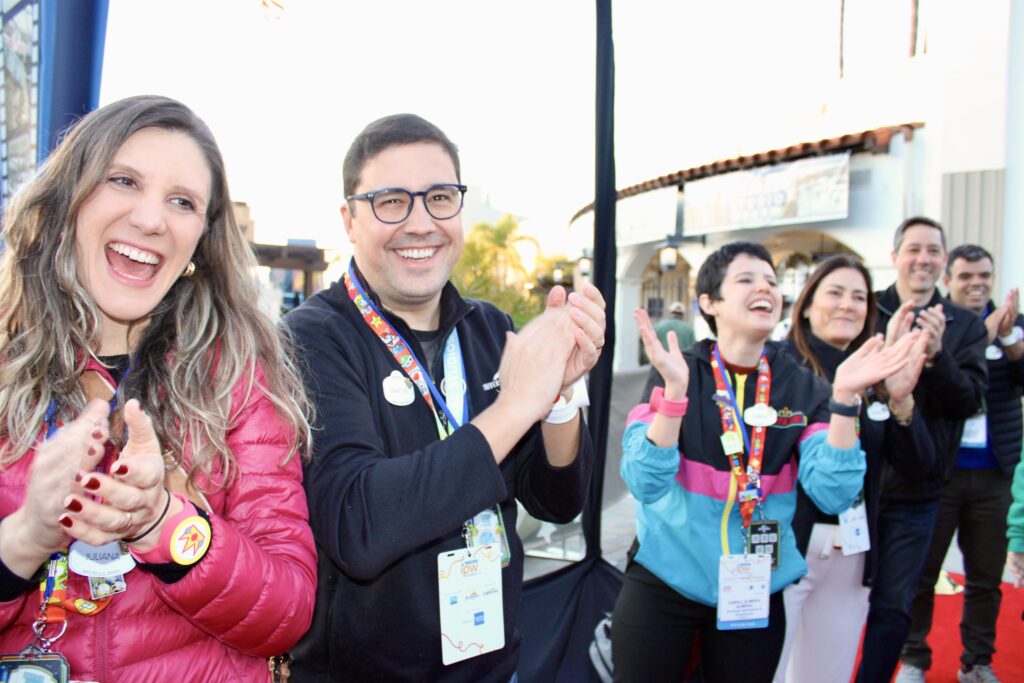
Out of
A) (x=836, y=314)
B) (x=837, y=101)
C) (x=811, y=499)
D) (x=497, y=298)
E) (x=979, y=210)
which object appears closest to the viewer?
(x=811, y=499)

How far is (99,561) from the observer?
1.16m

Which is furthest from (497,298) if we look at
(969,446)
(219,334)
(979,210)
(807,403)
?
(219,334)

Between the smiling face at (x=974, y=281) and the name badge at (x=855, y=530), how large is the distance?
216 cm

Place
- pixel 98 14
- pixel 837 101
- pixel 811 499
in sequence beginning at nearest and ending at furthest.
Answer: pixel 98 14 → pixel 811 499 → pixel 837 101

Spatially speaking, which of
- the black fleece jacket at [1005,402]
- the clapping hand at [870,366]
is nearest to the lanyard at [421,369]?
the clapping hand at [870,366]

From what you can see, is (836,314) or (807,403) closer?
(807,403)

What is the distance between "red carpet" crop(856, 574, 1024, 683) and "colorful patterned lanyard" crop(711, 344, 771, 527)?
2277mm

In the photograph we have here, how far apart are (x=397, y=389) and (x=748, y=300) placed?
1.51 m

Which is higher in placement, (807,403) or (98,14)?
(98,14)

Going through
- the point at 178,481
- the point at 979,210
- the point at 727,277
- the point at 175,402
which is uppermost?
the point at 979,210

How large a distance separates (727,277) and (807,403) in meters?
0.56

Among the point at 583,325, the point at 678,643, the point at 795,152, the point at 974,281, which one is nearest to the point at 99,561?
the point at 583,325

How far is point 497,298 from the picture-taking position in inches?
399

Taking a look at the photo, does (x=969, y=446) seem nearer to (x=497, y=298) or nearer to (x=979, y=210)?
(x=979, y=210)
